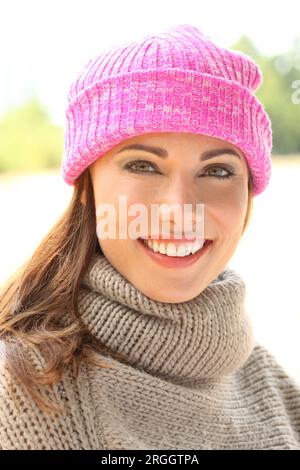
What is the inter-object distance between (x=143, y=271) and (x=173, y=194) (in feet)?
0.47

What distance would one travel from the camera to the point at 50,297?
112 cm

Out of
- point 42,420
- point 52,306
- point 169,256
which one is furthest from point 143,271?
point 42,420

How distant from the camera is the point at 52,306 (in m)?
1.11

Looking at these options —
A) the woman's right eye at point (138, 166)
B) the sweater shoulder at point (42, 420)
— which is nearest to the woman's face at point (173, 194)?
the woman's right eye at point (138, 166)

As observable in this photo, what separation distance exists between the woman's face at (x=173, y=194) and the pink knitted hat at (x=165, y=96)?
24 mm

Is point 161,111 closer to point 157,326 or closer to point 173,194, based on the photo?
point 173,194

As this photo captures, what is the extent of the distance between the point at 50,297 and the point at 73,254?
10 centimetres

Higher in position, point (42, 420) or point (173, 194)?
point (173, 194)

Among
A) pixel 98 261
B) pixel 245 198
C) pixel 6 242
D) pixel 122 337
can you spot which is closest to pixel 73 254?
pixel 98 261

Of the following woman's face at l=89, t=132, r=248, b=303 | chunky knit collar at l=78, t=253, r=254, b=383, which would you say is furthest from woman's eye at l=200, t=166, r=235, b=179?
chunky knit collar at l=78, t=253, r=254, b=383

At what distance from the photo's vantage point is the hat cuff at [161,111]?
1023 mm

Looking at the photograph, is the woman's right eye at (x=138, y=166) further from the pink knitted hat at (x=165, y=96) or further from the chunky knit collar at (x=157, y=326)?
the chunky knit collar at (x=157, y=326)

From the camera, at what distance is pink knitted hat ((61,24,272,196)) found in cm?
103

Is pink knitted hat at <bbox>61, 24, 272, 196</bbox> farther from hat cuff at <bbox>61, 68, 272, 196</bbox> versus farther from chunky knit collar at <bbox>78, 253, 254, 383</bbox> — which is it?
chunky knit collar at <bbox>78, 253, 254, 383</bbox>
